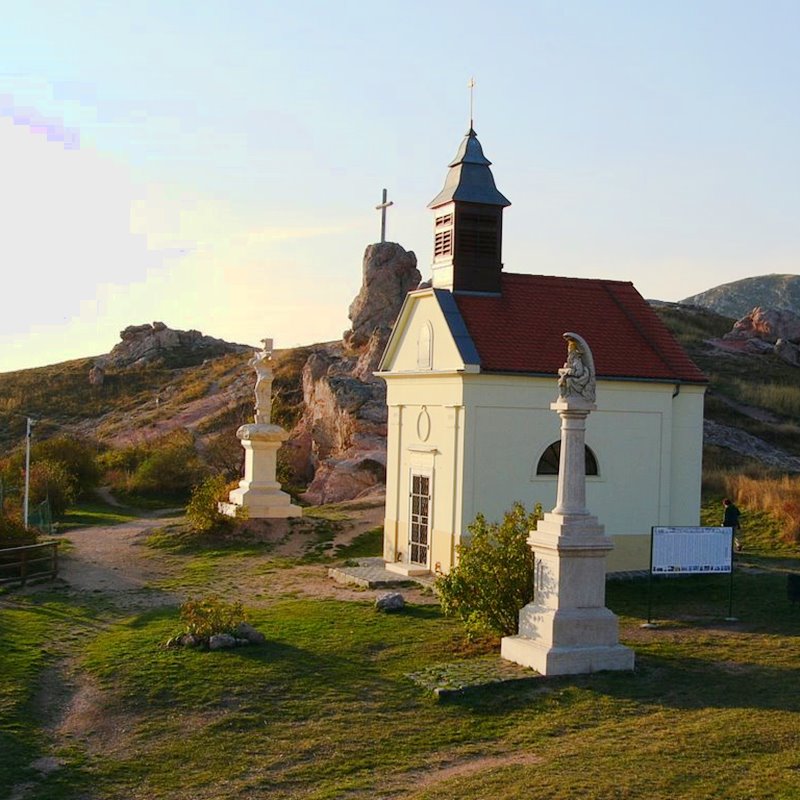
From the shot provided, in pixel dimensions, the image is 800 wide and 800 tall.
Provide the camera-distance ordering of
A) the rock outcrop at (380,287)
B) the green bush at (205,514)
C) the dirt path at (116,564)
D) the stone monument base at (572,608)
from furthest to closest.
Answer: the rock outcrop at (380,287)
the green bush at (205,514)
the dirt path at (116,564)
the stone monument base at (572,608)

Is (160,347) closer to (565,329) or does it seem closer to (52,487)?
(52,487)

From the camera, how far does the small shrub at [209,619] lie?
1517 centimetres

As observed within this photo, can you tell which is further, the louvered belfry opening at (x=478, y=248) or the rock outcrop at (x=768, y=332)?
the rock outcrop at (x=768, y=332)

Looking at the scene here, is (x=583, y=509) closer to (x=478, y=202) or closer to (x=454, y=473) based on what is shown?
(x=454, y=473)

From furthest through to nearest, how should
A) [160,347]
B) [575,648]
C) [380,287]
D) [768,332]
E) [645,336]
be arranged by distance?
[160,347] < [768,332] < [380,287] < [645,336] < [575,648]

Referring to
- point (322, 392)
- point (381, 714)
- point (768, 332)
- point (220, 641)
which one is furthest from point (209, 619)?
point (768, 332)

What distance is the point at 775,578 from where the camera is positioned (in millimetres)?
20297

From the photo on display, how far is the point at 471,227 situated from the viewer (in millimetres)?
22312

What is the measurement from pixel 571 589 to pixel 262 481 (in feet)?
52.2

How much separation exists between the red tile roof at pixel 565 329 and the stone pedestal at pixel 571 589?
21.9ft

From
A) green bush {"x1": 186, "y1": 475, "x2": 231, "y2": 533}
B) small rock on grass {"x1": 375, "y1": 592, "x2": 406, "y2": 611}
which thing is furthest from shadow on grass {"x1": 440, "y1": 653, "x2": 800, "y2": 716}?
green bush {"x1": 186, "y1": 475, "x2": 231, "y2": 533}

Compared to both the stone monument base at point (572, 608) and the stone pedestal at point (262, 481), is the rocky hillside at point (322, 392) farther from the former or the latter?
the stone monument base at point (572, 608)

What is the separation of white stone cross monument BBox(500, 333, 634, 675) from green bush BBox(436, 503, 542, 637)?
0.75 m

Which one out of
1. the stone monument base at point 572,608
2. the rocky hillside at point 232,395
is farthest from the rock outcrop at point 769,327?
the stone monument base at point 572,608
